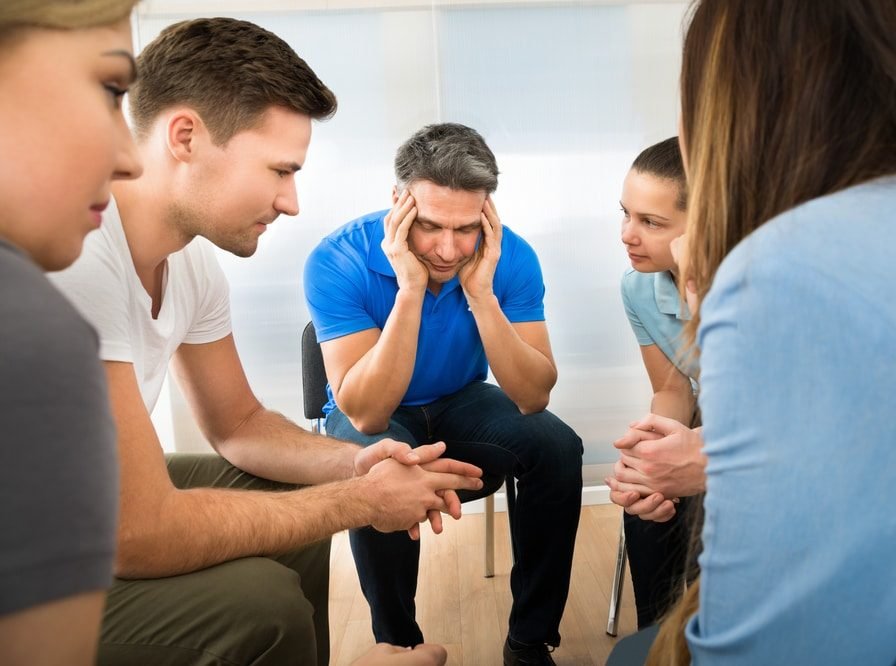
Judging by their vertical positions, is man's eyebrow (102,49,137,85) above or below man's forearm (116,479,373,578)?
above

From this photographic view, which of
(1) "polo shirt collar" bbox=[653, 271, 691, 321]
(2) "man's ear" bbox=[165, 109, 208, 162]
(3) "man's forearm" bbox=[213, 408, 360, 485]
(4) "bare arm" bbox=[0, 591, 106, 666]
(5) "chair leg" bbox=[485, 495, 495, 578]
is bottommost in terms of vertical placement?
(5) "chair leg" bbox=[485, 495, 495, 578]

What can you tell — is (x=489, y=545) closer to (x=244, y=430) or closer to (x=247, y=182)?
(x=244, y=430)

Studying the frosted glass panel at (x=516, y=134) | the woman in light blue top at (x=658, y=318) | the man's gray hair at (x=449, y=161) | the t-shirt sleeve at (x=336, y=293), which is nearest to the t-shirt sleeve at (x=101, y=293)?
the t-shirt sleeve at (x=336, y=293)

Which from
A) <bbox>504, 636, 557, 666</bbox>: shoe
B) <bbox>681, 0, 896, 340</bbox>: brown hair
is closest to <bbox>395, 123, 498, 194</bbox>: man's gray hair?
<bbox>504, 636, 557, 666</bbox>: shoe

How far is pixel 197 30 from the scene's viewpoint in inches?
59.0

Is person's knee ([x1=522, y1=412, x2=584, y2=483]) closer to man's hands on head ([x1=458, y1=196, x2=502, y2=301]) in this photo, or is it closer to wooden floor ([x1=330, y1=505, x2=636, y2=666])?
Answer: man's hands on head ([x1=458, y1=196, x2=502, y2=301])

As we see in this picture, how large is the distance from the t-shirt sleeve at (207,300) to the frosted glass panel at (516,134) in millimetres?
1392

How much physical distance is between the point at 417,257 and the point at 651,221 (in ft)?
1.86

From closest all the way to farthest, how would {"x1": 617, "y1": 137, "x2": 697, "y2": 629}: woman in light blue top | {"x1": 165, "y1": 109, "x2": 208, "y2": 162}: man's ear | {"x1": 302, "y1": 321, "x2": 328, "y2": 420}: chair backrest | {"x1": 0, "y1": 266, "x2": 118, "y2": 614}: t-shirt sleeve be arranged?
{"x1": 0, "y1": 266, "x2": 118, "y2": 614}: t-shirt sleeve, {"x1": 165, "y1": 109, "x2": 208, "y2": 162}: man's ear, {"x1": 617, "y1": 137, "x2": 697, "y2": 629}: woman in light blue top, {"x1": 302, "y1": 321, "x2": 328, "y2": 420}: chair backrest

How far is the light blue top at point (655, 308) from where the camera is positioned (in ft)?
6.52

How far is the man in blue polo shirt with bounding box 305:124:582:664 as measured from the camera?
194cm

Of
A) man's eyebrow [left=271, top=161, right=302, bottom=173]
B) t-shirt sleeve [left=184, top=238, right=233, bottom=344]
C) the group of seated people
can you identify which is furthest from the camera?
Answer: t-shirt sleeve [left=184, top=238, right=233, bottom=344]

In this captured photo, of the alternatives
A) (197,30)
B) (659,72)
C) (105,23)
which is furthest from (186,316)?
(659,72)

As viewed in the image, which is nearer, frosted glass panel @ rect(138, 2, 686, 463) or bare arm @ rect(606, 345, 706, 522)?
bare arm @ rect(606, 345, 706, 522)
